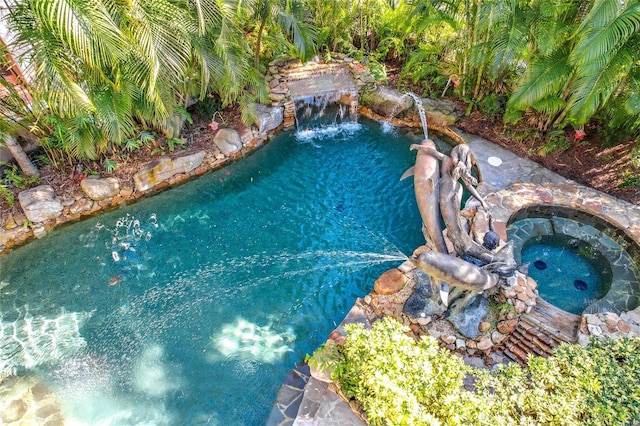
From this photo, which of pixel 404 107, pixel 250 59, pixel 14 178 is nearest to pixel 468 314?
pixel 404 107

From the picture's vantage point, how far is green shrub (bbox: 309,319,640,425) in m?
4.21

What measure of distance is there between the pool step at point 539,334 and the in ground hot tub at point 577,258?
54cm

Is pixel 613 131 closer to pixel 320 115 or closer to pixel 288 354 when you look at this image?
pixel 320 115

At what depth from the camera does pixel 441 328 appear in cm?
648

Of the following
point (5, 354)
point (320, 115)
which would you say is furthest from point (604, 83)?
point (5, 354)

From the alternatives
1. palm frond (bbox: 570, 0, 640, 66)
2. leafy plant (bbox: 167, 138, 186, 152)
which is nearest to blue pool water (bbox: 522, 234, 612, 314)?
palm frond (bbox: 570, 0, 640, 66)

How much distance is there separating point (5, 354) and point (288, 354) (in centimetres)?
501

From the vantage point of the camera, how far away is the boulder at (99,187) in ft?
29.7

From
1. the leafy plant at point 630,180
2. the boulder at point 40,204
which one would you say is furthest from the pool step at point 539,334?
the boulder at point 40,204

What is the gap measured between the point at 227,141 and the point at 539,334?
855 cm

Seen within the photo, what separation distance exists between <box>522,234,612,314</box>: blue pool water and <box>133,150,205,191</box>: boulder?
822 cm

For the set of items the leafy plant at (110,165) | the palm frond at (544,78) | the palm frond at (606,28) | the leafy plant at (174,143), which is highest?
the palm frond at (606,28)

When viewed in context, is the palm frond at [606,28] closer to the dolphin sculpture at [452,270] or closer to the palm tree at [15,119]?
the dolphin sculpture at [452,270]

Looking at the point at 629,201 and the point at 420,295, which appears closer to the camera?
the point at 420,295
